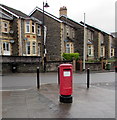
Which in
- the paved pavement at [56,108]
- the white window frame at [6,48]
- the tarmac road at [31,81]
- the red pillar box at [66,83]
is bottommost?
the paved pavement at [56,108]

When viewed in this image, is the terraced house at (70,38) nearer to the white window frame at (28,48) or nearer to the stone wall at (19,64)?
the white window frame at (28,48)

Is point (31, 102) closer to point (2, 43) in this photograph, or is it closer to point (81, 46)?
point (2, 43)

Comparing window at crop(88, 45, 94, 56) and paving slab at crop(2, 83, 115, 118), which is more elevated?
window at crop(88, 45, 94, 56)

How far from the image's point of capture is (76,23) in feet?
105

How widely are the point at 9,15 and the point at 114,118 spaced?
23.8 metres

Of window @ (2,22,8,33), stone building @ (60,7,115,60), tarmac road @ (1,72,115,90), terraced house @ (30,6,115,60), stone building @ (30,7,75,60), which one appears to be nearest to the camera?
tarmac road @ (1,72,115,90)

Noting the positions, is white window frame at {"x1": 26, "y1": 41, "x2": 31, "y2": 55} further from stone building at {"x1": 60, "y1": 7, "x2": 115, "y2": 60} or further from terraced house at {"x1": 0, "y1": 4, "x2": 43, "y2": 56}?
stone building at {"x1": 60, "y1": 7, "x2": 115, "y2": 60}

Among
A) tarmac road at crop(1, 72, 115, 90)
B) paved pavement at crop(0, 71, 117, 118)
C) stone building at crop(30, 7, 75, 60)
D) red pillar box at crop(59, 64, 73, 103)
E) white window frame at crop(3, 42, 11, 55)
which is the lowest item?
paved pavement at crop(0, 71, 117, 118)

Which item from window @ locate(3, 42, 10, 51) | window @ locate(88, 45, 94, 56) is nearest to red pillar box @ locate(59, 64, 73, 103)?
window @ locate(3, 42, 10, 51)

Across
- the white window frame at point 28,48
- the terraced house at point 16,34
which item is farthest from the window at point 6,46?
the white window frame at point 28,48

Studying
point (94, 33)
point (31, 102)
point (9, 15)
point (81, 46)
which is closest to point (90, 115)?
point (31, 102)

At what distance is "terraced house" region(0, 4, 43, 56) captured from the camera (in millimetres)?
23312

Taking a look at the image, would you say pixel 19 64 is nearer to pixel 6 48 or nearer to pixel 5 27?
pixel 6 48

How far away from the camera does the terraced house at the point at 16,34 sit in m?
23.3
